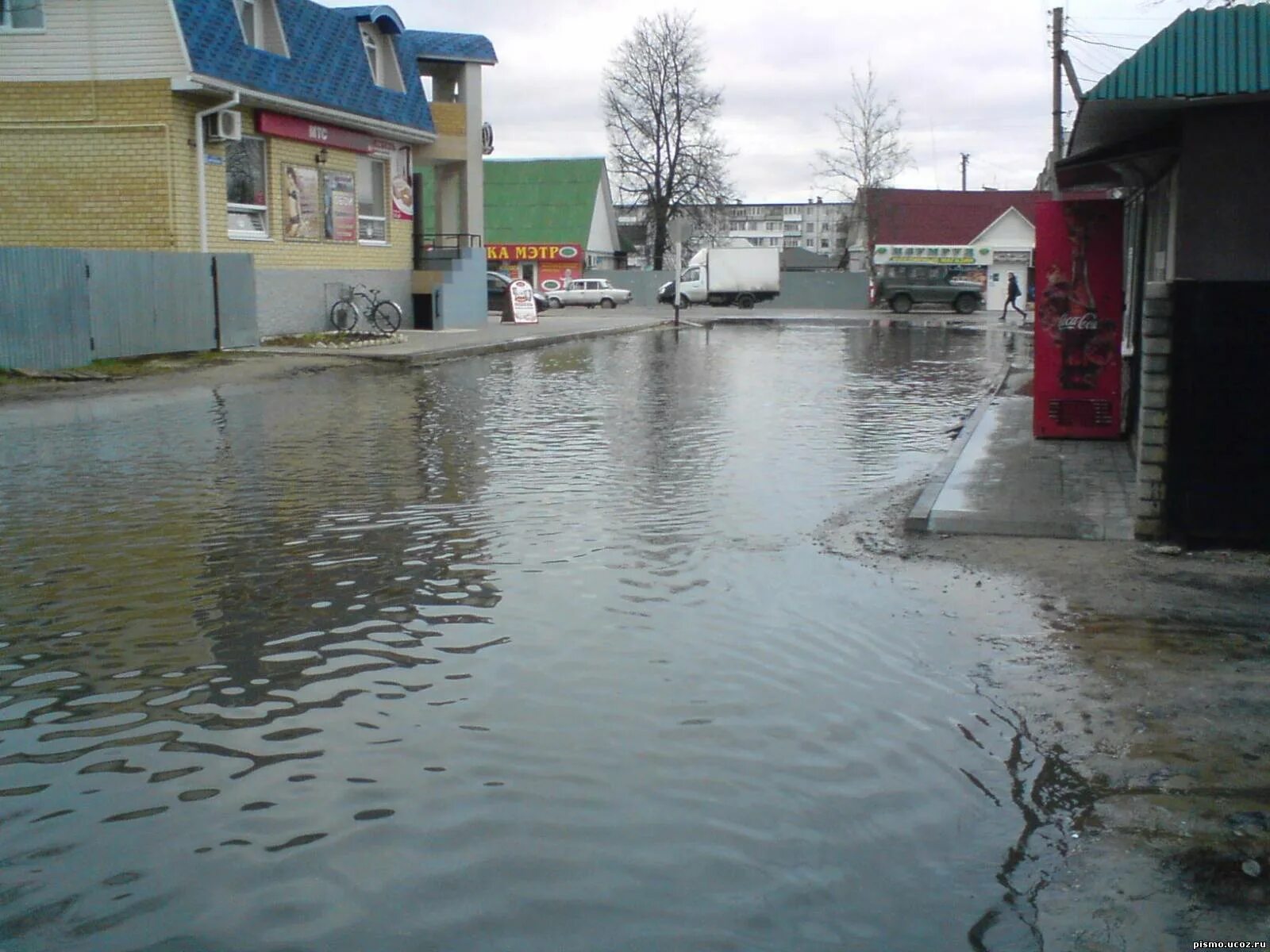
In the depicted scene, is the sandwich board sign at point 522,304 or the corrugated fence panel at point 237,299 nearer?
the corrugated fence panel at point 237,299

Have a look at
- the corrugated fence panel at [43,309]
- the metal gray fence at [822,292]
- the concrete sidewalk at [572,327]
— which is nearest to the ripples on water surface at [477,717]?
the corrugated fence panel at [43,309]

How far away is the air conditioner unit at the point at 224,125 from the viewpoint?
2538 cm

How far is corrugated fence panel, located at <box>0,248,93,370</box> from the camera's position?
19.9 m

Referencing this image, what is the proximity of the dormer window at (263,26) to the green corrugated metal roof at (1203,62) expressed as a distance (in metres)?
22.3

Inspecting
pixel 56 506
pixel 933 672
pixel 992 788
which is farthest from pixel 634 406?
pixel 992 788

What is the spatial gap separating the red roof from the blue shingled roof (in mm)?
36428

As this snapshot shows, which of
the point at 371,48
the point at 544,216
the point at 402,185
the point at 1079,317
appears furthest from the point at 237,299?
the point at 544,216

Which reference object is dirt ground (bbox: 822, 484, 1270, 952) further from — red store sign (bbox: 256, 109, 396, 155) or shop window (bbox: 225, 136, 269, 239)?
red store sign (bbox: 256, 109, 396, 155)

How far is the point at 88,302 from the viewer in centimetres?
2128

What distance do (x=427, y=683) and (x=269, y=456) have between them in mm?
7241

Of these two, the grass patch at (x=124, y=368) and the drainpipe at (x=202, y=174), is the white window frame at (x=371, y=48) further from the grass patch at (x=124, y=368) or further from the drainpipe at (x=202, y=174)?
the grass patch at (x=124, y=368)

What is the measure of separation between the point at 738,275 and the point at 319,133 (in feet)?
117

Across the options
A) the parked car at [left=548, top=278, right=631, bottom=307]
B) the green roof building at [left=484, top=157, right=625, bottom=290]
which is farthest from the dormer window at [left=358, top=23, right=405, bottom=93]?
the green roof building at [left=484, top=157, right=625, bottom=290]

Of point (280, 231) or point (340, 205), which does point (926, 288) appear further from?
point (280, 231)
